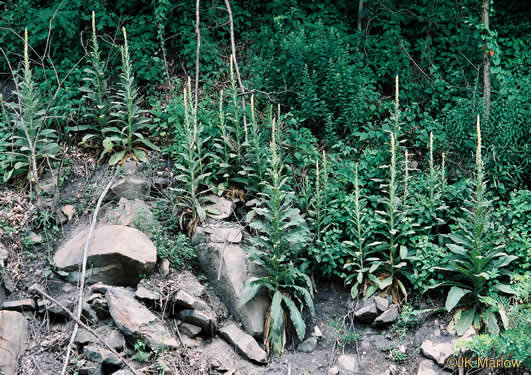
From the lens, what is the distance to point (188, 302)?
5328 mm

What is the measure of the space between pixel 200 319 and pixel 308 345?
1120 millimetres

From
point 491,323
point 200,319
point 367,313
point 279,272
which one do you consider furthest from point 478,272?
point 200,319

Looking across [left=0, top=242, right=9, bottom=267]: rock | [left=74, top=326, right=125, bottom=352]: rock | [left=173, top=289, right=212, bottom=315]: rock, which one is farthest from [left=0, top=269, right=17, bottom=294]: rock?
→ [left=173, top=289, right=212, bottom=315]: rock

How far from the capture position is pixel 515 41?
7930 millimetres

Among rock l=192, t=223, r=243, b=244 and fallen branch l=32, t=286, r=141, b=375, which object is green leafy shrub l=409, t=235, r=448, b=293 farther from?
fallen branch l=32, t=286, r=141, b=375

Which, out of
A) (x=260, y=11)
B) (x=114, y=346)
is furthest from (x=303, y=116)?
(x=114, y=346)

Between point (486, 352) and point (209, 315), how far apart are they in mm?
2583

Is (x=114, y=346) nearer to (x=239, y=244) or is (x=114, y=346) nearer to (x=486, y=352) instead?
(x=239, y=244)

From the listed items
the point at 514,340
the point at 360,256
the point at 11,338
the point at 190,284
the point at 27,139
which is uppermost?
the point at 27,139

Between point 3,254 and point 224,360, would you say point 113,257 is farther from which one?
point 224,360

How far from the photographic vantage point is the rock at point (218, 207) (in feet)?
20.0

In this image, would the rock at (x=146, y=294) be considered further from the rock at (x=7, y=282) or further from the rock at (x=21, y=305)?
the rock at (x=7, y=282)

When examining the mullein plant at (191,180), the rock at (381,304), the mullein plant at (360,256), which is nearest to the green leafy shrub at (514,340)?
the rock at (381,304)

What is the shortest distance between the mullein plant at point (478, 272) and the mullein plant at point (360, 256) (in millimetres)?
692
